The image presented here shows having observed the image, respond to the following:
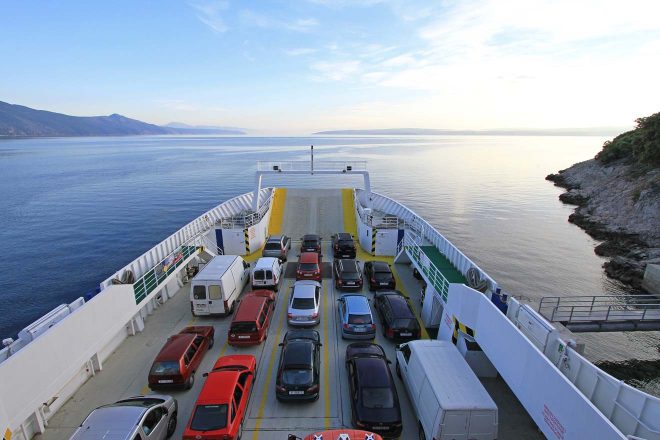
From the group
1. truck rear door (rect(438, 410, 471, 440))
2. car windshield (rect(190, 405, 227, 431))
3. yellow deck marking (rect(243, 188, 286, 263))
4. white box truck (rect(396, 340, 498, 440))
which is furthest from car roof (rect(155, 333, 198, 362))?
yellow deck marking (rect(243, 188, 286, 263))

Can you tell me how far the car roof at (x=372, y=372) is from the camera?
738 cm

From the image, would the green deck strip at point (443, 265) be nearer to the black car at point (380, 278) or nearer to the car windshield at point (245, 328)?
the black car at point (380, 278)

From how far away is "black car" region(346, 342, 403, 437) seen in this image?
6812 mm

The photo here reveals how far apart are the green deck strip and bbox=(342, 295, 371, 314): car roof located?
2797mm

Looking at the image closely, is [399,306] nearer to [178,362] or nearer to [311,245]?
[178,362]

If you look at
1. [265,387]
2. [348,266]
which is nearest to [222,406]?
[265,387]

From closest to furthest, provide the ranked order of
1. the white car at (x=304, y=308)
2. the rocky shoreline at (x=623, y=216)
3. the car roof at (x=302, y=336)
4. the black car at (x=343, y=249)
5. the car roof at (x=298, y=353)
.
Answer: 1. the car roof at (x=298, y=353)
2. the car roof at (x=302, y=336)
3. the white car at (x=304, y=308)
4. the black car at (x=343, y=249)
5. the rocky shoreline at (x=623, y=216)

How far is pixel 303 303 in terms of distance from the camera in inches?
437

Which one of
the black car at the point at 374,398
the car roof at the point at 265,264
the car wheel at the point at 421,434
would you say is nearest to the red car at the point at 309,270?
the car roof at the point at 265,264

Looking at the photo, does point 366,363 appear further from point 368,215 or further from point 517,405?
point 368,215

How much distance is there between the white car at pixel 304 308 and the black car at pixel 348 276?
2.03 meters

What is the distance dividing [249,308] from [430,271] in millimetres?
6410

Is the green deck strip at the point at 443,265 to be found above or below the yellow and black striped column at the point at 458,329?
above

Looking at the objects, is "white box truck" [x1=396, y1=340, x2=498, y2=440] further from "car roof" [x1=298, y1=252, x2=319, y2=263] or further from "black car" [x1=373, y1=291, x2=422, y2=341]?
"car roof" [x1=298, y1=252, x2=319, y2=263]
